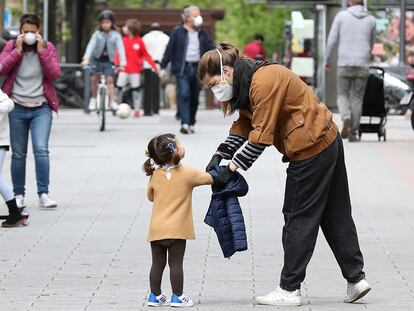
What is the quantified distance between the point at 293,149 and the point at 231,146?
0.34m

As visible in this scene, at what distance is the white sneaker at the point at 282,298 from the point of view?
26.8ft

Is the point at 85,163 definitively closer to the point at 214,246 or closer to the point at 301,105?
the point at 214,246

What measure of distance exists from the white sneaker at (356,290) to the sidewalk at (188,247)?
6 cm

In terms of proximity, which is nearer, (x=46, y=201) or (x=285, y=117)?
(x=285, y=117)

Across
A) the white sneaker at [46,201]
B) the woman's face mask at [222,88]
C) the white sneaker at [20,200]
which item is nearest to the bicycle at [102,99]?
the white sneaker at [46,201]

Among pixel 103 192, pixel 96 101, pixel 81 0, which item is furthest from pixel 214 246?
pixel 81 0

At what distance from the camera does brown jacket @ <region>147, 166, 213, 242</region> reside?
8.06 m

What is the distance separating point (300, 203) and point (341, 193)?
0.27 metres

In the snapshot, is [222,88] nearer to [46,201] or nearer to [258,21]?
[46,201]

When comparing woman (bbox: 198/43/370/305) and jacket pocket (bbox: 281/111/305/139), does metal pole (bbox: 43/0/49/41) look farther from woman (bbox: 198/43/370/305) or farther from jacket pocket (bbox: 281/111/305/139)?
jacket pocket (bbox: 281/111/305/139)

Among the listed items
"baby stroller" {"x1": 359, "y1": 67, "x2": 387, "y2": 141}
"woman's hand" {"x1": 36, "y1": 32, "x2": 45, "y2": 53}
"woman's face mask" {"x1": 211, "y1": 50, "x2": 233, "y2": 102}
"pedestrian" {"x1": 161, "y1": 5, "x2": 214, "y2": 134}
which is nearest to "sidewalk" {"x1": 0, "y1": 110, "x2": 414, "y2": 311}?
"woman's face mask" {"x1": 211, "y1": 50, "x2": 233, "y2": 102}

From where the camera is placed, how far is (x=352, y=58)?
2050cm

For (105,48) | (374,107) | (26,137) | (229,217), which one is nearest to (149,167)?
(229,217)

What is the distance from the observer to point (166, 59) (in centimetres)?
2242
